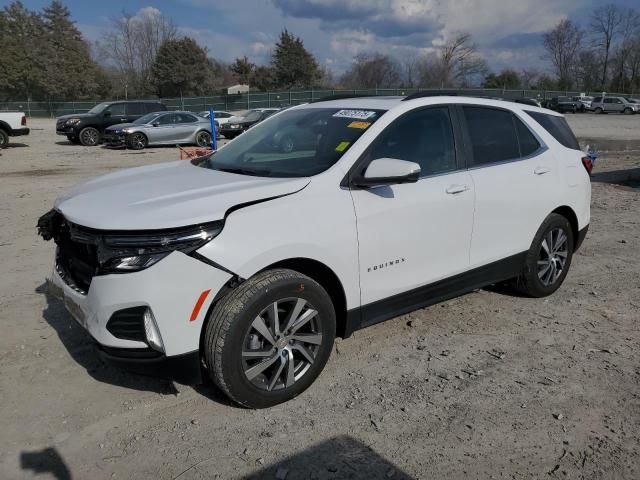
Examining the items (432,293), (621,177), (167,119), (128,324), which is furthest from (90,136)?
(128,324)

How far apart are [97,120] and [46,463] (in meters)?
21.9

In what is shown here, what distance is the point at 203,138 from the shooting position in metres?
21.0

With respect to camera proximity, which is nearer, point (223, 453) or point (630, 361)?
point (223, 453)

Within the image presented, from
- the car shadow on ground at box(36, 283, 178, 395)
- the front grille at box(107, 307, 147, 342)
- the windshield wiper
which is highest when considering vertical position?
the windshield wiper

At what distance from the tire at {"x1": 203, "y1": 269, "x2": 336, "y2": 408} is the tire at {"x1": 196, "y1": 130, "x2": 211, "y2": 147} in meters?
18.8

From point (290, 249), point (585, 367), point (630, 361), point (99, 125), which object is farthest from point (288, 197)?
point (99, 125)

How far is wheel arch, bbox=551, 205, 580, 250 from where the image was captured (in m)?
4.88

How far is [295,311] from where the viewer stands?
3158mm

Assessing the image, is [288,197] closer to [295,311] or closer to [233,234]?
[233,234]

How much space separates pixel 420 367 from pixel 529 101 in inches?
114

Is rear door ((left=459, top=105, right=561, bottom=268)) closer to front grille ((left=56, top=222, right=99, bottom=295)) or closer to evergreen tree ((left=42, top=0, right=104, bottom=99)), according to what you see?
front grille ((left=56, top=222, right=99, bottom=295))

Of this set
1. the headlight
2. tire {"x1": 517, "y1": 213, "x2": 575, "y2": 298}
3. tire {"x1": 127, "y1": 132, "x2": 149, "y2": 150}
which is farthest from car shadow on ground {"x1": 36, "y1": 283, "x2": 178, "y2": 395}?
tire {"x1": 127, "y1": 132, "x2": 149, "y2": 150}

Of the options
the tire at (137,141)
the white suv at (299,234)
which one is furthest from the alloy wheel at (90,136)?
the white suv at (299,234)

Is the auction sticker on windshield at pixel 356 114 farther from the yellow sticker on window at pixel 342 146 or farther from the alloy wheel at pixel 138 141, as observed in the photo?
the alloy wheel at pixel 138 141
